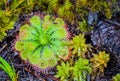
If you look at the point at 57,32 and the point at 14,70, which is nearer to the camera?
the point at 14,70

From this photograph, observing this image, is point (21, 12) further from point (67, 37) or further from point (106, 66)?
point (106, 66)

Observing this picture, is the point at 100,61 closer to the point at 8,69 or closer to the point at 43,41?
the point at 43,41

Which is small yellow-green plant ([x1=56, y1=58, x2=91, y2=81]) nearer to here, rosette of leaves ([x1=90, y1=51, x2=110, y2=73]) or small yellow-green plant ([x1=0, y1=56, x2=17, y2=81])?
rosette of leaves ([x1=90, y1=51, x2=110, y2=73])

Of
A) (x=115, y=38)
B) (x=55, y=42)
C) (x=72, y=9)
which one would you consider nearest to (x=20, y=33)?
(x=55, y=42)


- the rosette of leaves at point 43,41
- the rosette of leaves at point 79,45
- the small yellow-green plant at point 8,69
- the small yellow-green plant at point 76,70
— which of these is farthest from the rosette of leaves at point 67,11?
the small yellow-green plant at point 8,69

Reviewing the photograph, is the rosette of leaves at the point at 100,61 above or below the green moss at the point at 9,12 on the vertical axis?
below

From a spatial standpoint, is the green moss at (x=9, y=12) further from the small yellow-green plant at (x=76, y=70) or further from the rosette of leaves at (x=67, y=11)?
the small yellow-green plant at (x=76, y=70)
